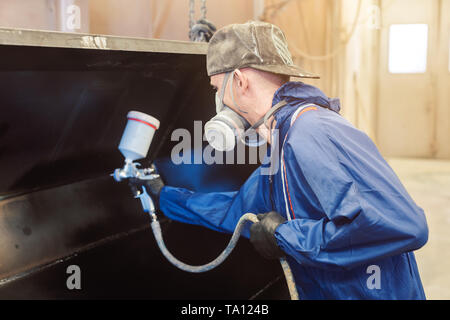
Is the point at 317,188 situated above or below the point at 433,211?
above

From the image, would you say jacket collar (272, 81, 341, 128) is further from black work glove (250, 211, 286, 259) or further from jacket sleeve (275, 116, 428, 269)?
black work glove (250, 211, 286, 259)

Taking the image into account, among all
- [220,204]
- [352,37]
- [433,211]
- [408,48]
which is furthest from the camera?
[408,48]

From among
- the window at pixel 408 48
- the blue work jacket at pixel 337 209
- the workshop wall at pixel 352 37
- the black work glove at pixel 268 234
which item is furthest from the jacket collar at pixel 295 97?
the window at pixel 408 48

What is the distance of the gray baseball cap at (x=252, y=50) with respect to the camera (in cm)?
122

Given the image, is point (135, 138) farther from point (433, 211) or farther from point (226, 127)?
point (433, 211)

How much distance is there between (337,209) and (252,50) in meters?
0.53

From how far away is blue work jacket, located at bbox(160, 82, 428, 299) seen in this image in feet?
3.19

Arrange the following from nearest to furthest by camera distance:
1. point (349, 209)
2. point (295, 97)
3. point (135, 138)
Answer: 1. point (349, 209)
2. point (295, 97)
3. point (135, 138)

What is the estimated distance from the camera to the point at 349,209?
95 centimetres

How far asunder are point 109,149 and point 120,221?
0.31 meters

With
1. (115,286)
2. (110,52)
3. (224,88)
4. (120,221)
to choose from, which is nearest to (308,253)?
(224,88)

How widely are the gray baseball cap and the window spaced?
4886 mm

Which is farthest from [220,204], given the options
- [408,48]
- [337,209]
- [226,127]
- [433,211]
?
[408,48]

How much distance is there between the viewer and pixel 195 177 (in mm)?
1932
